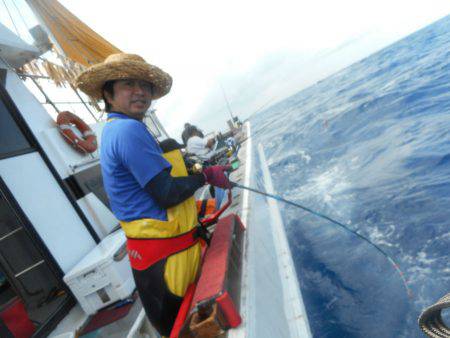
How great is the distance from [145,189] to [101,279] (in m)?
2.80

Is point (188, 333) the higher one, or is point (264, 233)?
point (188, 333)

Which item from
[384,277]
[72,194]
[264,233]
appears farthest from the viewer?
[72,194]

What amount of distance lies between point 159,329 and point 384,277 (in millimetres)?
2457

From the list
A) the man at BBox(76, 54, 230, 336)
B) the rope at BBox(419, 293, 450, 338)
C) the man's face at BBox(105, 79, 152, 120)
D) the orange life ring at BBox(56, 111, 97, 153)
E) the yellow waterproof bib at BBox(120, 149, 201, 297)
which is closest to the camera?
the rope at BBox(419, 293, 450, 338)

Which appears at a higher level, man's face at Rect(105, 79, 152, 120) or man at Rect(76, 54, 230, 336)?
man's face at Rect(105, 79, 152, 120)

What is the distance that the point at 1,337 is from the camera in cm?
260

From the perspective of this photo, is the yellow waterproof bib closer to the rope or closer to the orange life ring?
the rope

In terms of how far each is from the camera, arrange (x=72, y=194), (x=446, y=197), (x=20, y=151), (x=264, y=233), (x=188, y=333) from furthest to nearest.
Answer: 1. (x=72, y=194)
2. (x=20, y=151)
3. (x=446, y=197)
4. (x=264, y=233)
5. (x=188, y=333)

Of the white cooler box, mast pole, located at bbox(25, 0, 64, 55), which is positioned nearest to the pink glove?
→ the white cooler box

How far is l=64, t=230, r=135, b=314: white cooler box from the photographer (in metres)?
3.81

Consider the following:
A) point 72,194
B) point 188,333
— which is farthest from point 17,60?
point 188,333

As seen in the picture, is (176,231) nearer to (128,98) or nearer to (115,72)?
(128,98)

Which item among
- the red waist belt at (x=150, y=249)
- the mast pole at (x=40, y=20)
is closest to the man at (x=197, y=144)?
the mast pole at (x=40, y=20)

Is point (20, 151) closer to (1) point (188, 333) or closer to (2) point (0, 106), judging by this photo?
(2) point (0, 106)
